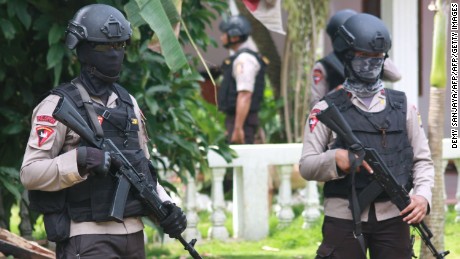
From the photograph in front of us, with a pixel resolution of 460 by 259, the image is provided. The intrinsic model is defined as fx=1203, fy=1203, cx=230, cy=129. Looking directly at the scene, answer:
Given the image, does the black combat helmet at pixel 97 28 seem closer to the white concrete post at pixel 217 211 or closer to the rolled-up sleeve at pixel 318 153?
the rolled-up sleeve at pixel 318 153

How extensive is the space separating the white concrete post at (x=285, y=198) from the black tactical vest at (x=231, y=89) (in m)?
1.67

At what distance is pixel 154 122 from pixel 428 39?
806 cm

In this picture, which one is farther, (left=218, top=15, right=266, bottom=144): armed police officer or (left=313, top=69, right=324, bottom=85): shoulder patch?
(left=218, top=15, right=266, bottom=144): armed police officer

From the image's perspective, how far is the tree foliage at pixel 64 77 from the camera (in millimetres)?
6750

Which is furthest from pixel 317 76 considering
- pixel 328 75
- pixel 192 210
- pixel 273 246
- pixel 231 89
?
pixel 231 89

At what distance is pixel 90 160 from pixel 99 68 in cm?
49

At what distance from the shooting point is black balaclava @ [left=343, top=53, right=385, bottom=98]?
591 cm

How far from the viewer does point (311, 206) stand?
9977mm

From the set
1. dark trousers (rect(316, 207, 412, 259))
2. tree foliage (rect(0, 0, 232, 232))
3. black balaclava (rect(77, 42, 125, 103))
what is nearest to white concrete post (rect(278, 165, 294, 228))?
tree foliage (rect(0, 0, 232, 232))

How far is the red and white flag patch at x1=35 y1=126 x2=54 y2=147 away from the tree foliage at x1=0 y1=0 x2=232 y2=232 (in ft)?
5.37

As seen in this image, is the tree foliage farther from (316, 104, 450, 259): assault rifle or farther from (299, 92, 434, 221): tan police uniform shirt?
(316, 104, 450, 259): assault rifle

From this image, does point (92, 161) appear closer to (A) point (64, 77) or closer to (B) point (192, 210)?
(A) point (64, 77)

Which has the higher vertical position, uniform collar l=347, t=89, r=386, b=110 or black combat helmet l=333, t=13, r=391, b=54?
black combat helmet l=333, t=13, r=391, b=54

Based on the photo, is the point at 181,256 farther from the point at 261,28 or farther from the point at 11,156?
the point at 261,28
